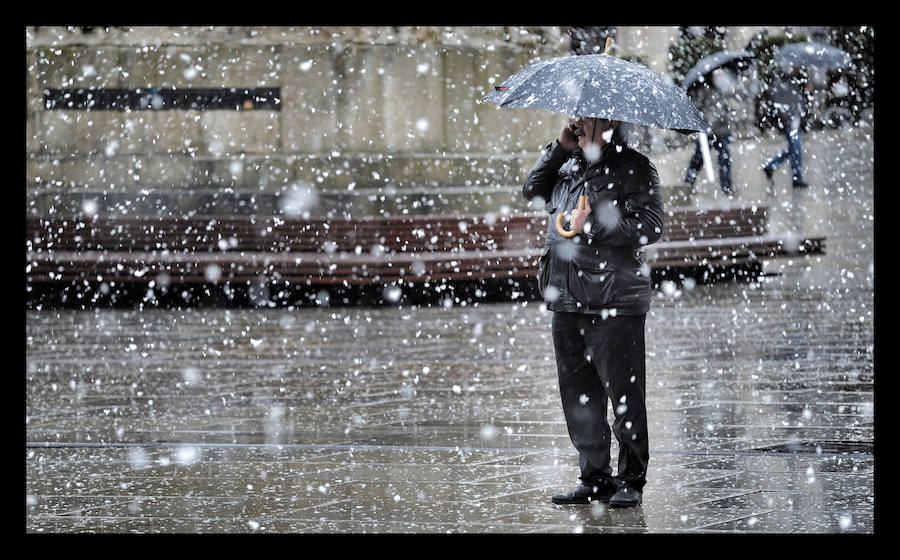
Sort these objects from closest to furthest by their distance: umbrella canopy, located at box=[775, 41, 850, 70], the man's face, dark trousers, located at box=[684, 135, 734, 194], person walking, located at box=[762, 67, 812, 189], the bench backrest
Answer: the man's face < the bench backrest < umbrella canopy, located at box=[775, 41, 850, 70] < dark trousers, located at box=[684, 135, 734, 194] < person walking, located at box=[762, 67, 812, 189]

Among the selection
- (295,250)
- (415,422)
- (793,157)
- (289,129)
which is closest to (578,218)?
(415,422)

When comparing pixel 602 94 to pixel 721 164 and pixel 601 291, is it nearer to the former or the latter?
pixel 601 291

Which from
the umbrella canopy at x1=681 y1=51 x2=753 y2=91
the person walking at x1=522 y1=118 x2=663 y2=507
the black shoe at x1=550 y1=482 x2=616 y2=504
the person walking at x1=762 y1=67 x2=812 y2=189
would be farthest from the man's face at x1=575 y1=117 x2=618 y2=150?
the person walking at x1=762 y1=67 x2=812 y2=189

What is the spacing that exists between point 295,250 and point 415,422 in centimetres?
699

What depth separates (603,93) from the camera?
18.1ft

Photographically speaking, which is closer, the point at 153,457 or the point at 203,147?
the point at 153,457

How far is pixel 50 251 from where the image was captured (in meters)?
15.1

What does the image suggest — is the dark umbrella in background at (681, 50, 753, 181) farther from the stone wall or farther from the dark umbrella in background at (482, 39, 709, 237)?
the dark umbrella in background at (482, 39, 709, 237)

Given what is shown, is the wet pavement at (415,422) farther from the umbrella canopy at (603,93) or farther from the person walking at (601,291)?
the umbrella canopy at (603,93)

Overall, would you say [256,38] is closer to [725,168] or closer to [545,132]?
[545,132]

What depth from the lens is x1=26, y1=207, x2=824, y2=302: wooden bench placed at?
14.1 meters

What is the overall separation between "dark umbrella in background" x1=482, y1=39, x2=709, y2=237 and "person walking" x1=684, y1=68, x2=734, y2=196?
13766mm

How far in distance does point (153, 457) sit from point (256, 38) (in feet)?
30.9
